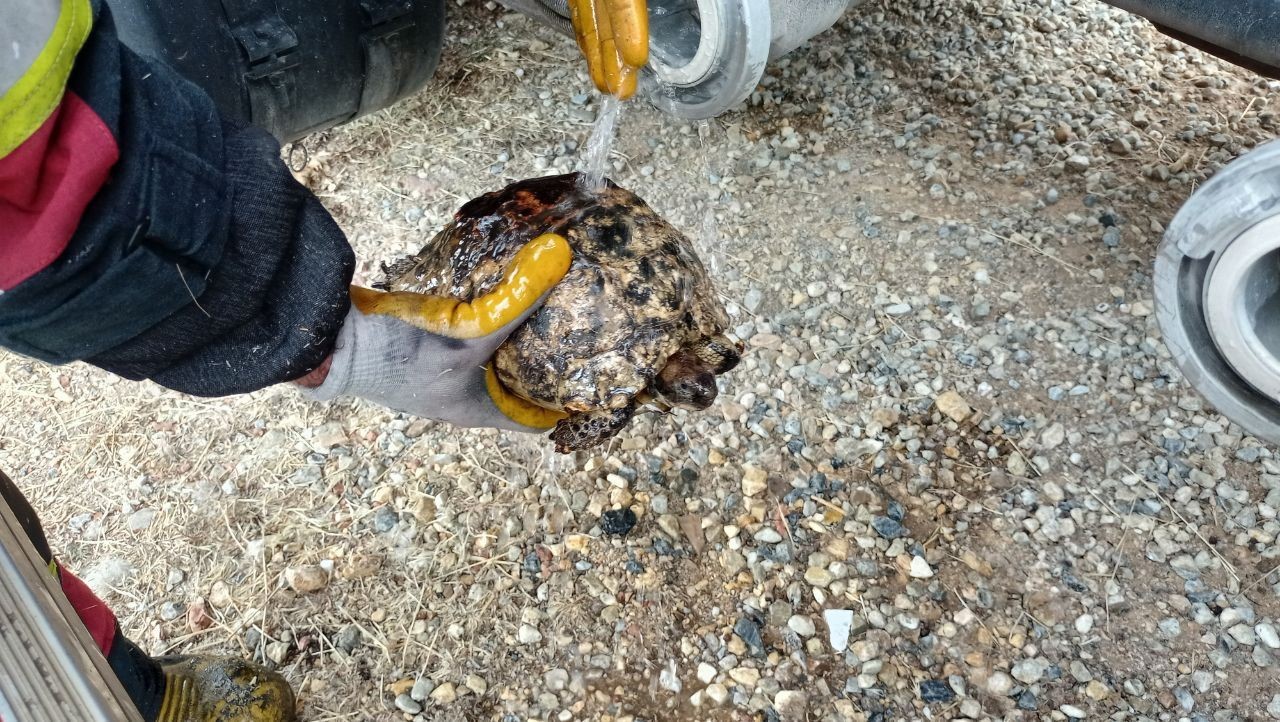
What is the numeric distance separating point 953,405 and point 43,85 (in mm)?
2569

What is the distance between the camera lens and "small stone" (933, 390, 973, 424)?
9.12 feet

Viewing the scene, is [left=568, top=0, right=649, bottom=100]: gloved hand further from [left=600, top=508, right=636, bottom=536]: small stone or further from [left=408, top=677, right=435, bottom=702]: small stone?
[left=408, top=677, right=435, bottom=702]: small stone

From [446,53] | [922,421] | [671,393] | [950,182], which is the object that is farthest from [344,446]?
[950,182]

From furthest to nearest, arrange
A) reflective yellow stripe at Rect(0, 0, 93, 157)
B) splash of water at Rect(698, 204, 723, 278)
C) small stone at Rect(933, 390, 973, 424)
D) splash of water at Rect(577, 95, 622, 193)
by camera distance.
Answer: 1. splash of water at Rect(577, 95, 622, 193)
2. splash of water at Rect(698, 204, 723, 278)
3. small stone at Rect(933, 390, 973, 424)
4. reflective yellow stripe at Rect(0, 0, 93, 157)

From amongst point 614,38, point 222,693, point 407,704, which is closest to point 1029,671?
point 407,704

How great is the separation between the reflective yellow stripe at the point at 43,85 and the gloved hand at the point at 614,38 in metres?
1.38

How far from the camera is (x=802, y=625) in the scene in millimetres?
2379

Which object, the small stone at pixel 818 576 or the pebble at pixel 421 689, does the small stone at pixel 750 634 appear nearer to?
the small stone at pixel 818 576

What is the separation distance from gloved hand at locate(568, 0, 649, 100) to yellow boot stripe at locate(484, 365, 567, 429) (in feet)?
3.25

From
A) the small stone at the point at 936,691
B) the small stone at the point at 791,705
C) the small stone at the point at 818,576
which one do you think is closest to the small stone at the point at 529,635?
the small stone at the point at 791,705

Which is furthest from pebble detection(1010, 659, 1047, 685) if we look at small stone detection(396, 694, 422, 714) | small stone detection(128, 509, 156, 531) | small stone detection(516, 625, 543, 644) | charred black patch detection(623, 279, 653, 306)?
small stone detection(128, 509, 156, 531)

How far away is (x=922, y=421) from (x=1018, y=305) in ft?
2.11

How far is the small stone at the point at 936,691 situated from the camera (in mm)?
2223

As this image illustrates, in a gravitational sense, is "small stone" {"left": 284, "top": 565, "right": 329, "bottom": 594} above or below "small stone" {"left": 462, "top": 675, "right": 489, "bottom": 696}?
above
